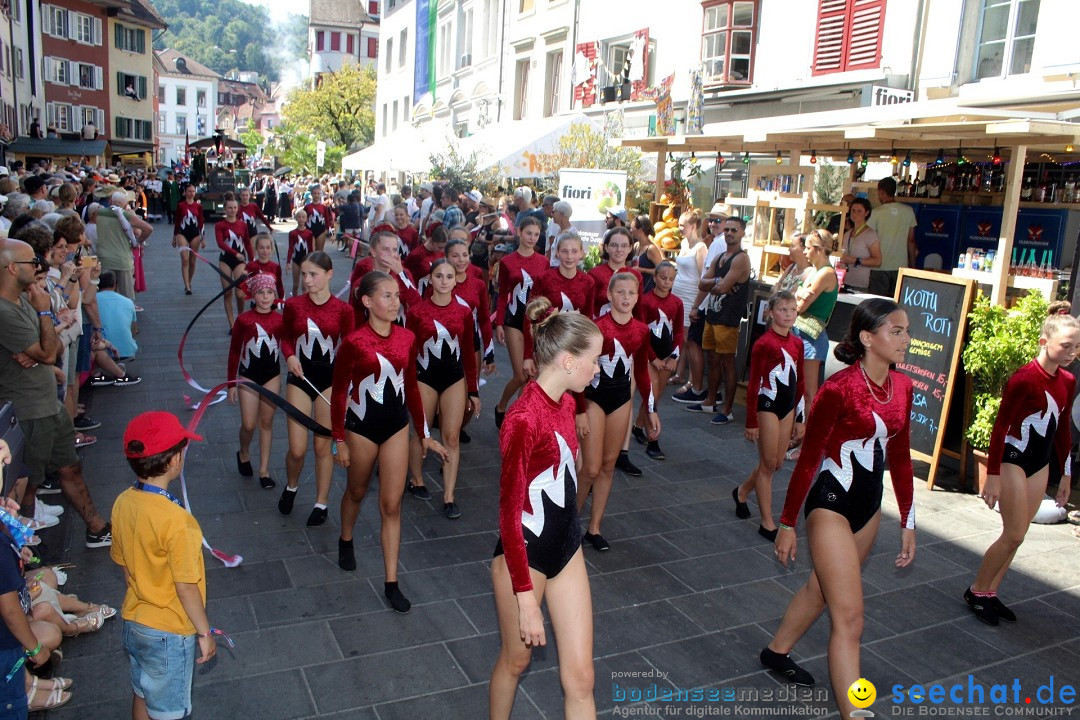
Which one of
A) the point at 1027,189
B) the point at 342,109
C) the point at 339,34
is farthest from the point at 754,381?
the point at 339,34

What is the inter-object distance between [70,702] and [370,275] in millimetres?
2691

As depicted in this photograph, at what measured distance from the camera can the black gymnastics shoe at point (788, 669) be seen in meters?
4.45

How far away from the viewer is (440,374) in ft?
21.4

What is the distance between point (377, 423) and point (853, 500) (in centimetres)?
266

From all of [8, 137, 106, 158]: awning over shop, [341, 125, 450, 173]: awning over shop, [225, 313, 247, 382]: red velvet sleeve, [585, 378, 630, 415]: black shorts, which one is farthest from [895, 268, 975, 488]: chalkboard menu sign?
[8, 137, 106, 158]: awning over shop

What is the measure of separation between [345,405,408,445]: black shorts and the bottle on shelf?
27.1 feet

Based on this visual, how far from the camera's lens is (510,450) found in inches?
132

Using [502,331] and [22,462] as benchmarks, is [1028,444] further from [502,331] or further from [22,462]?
[22,462]

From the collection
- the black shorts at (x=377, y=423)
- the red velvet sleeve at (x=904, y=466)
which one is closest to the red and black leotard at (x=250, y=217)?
the black shorts at (x=377, y=423)

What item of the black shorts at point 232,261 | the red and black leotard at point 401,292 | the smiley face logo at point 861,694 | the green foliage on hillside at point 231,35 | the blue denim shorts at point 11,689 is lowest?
the smiley face logo at point 861,694

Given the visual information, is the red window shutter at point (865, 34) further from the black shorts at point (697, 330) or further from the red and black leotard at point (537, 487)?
the red and black leotard at point (537, 487)

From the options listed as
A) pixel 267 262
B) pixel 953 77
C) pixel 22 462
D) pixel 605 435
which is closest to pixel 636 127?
pixel 953 77

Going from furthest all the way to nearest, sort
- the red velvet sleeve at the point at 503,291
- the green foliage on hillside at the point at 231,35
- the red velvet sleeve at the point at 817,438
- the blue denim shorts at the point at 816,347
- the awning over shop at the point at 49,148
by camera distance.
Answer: the green foliage on hillside at the point at 231,35, the awning over shop at the point at 49,148, the red velvet sleeve at the point at 503,291, the blue denim shorts at the point at 816,347, the red velvet sleeve at the point at 817,438

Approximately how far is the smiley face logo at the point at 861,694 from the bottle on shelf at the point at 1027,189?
26.0ft
